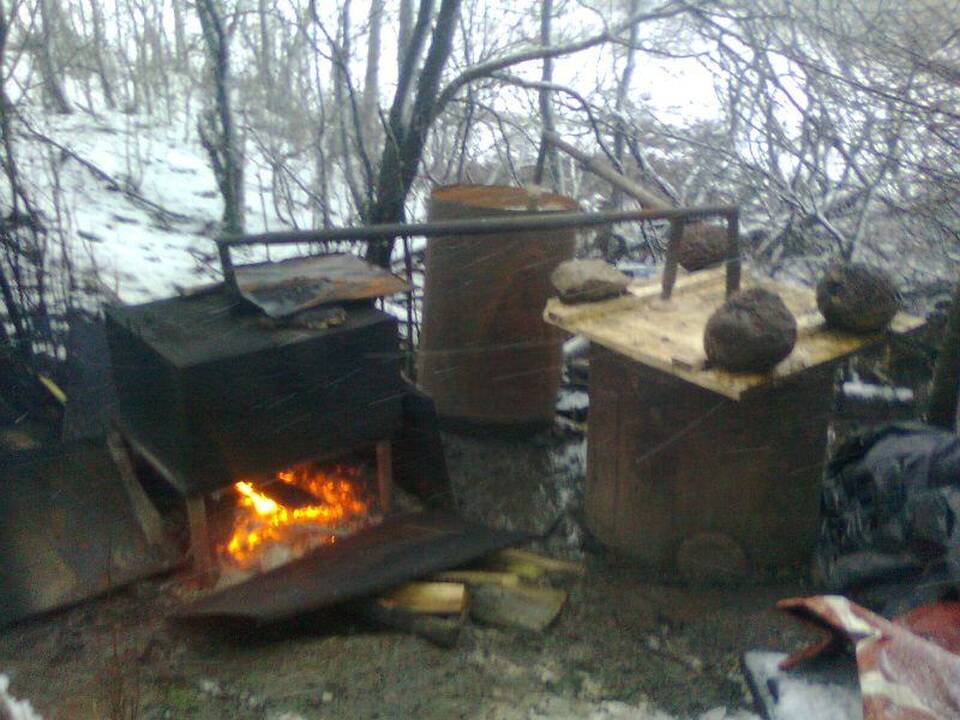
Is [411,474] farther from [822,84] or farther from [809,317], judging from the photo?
[822,84]

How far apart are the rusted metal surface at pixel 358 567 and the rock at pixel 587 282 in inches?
39.4

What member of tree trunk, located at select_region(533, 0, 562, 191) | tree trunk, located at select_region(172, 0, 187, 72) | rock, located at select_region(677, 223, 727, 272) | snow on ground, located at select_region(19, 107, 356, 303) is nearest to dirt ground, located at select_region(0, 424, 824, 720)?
rock, located at select_region(677, 223, 727, 272)

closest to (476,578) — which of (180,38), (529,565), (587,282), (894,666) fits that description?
(529,565)

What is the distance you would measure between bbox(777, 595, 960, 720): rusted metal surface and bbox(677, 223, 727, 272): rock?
72.6 inches

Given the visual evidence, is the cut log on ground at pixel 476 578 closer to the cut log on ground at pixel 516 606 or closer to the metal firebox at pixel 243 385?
the cut log on ground at pixel 516 606

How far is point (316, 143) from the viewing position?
572 centimetres

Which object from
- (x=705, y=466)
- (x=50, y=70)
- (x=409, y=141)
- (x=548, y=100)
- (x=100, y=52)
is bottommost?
(x=705, y=466)

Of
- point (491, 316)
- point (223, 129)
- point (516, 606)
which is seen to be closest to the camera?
point (516, 606)

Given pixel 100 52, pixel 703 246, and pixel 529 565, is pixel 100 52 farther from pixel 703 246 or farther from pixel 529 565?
pixel 529 565

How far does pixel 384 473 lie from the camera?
3652mm

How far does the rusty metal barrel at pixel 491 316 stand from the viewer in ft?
14.3

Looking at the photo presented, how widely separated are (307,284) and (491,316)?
129 cm

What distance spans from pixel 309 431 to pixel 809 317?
1.94 m

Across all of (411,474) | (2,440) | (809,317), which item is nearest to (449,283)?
(411,474)
